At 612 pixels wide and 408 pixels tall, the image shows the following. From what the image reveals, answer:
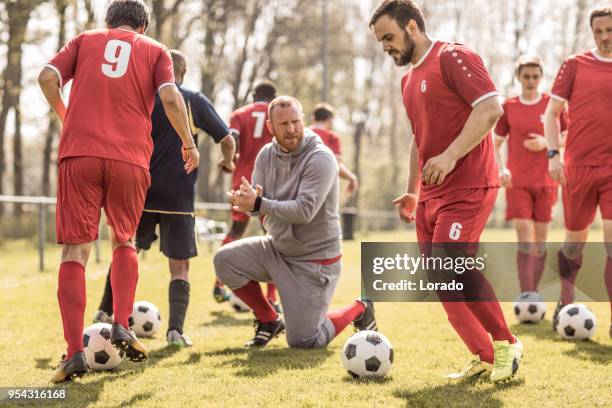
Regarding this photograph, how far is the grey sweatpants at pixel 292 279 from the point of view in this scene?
5.84 metres

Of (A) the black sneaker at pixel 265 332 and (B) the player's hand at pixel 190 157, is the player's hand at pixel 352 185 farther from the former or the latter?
(B) the player's hand at pixel 190 157

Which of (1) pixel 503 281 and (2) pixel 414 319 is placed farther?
(1) pixel 503 281

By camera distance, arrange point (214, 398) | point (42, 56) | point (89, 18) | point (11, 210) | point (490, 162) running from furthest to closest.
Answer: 1. point (42, 56)
2. point (89, 18)
3. point (11, 210)
4. point (490, 162)
5. point (214, 398)

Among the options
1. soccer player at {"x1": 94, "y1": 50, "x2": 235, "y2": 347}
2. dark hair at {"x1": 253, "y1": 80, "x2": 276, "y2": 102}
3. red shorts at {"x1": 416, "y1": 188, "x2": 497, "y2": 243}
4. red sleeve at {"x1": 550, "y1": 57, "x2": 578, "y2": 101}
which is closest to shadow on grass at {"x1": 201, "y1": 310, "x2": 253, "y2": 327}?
soccer player at {"x1": 94, "y1": 50, "x2": 235, "y2": 347}

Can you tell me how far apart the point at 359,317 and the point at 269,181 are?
1333 millimetres

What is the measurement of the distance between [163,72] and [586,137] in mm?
3469

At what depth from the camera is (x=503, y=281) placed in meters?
9.90

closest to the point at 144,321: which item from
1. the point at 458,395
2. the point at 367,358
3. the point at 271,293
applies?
the point at 271,293

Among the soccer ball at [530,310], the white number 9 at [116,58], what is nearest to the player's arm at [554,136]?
the soccer ball at [530,310]

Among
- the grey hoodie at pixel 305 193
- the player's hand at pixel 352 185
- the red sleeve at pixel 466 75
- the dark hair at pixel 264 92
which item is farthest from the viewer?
the player's hand at pixel 352 185

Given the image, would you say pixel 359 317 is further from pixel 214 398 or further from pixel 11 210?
pixel 11 210

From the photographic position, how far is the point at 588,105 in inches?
250

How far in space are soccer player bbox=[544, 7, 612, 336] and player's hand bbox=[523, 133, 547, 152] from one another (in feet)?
5.09

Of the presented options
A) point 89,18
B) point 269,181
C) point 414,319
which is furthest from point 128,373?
point 89,18
